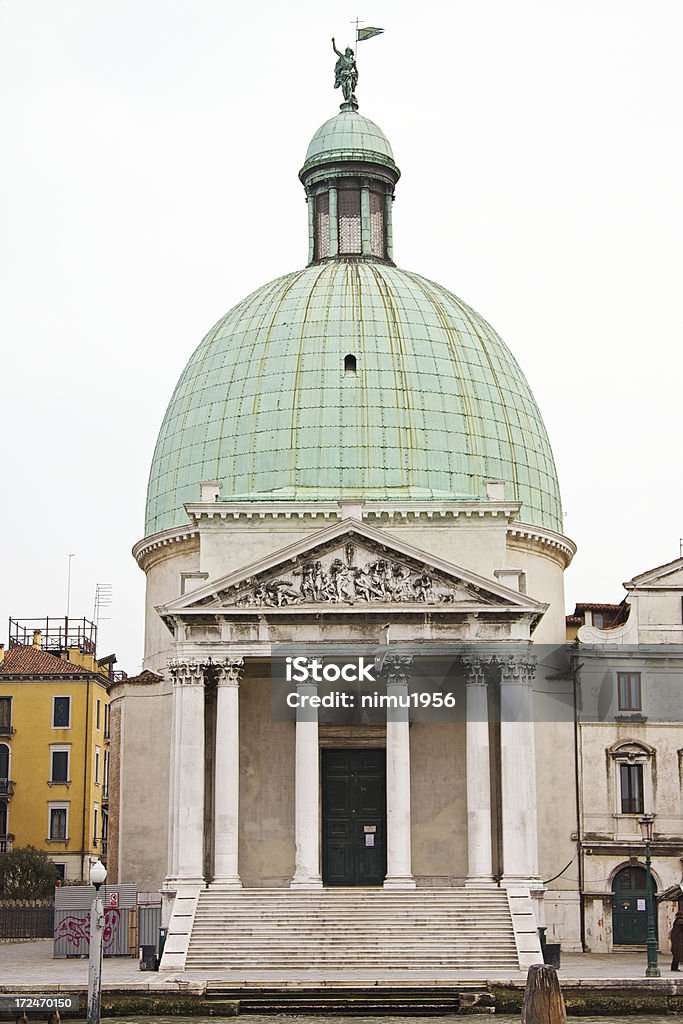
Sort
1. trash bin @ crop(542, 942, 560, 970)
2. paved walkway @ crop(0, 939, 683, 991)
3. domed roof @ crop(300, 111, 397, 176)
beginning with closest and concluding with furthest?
paved walkway @ crop(0, 939, 683, 991) → trash bin @ crop(542, 942, 560, 970) → domed roof @ crop(300, 111, 397, 176)

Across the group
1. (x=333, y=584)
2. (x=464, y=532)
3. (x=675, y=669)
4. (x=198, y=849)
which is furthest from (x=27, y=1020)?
(x=675, y=669)

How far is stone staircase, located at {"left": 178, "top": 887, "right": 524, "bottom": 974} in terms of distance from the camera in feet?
120

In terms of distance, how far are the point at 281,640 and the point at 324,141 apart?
22.3m

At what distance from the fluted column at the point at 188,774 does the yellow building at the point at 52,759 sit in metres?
28.4

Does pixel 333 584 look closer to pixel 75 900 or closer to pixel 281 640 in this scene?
pixel 281 640

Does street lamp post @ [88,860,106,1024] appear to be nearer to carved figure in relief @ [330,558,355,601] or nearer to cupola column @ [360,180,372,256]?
carved figure in relief @ [330,558,355,601]

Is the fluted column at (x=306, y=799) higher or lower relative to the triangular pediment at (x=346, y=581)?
lower

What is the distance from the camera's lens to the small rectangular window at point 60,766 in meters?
70.2

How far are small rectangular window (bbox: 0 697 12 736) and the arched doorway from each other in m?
31.6

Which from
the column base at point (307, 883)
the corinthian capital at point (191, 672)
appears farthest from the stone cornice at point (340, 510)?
the column base at point (307, 883)

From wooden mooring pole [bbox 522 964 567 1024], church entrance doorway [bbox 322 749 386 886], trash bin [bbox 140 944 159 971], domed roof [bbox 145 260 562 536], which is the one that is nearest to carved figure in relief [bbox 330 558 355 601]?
church entrance doorway [bbox 322 749 386 886]

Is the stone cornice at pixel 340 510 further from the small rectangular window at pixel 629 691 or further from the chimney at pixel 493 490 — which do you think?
the small rectangular window at pixel 629 691

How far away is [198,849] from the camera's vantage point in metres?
41.5

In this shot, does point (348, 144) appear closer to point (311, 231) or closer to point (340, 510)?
point (311, 231)
